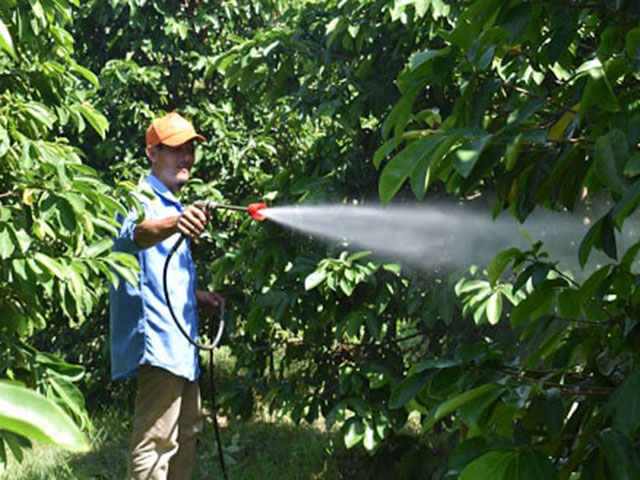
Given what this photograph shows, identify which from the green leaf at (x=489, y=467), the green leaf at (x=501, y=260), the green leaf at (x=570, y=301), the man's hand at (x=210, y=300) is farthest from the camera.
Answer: the man's hand at (x=210, y=300)

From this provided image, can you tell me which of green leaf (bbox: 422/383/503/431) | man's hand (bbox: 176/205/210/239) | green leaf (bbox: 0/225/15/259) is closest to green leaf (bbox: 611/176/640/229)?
green leaf (bbox: 422/383/503/431)

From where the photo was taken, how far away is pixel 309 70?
162 inches

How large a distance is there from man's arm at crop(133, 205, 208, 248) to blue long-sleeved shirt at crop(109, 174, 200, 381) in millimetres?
55

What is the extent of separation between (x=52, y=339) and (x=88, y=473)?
1.61 m

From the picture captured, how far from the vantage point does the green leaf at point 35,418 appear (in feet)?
1.62

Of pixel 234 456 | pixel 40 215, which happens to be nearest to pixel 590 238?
pixel 40 215

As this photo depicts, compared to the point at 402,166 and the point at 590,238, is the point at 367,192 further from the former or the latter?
the point at 402,166

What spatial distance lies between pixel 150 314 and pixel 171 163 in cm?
69

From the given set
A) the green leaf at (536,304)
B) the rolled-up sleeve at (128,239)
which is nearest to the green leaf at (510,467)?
the green leaf at (536,304)

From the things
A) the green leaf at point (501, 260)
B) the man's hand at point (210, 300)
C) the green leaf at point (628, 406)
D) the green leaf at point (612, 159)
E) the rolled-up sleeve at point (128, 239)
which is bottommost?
the man's hand at point (210, 300)

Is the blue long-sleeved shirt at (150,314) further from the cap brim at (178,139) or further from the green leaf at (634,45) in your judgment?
the green leaf at (634,45)

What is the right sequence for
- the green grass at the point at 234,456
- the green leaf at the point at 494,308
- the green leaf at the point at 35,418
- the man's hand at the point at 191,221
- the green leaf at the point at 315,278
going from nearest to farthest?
the green leaf at the point at 35,418 → the green leaf at the point at 494,308 → the man's hand at the point at 191,221 → the green leaf at the point at 315,278 → the green grass at the point at 234,456

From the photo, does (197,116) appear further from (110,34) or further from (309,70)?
(309,70)

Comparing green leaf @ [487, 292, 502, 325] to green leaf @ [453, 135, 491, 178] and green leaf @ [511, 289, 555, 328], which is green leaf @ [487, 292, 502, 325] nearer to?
green leaf @ [511, 289, 555, 328]
